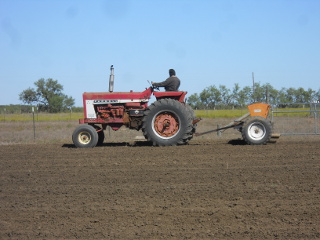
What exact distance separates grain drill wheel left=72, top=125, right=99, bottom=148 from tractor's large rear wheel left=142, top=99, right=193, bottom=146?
1330 millimetres

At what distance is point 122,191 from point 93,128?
17.8 feet

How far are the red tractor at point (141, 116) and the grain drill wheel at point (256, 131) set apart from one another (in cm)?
135

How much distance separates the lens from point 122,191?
655 centimetres

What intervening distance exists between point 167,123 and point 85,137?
7.26ft

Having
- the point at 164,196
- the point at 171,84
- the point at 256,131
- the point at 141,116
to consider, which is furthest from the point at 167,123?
the point at 164,196

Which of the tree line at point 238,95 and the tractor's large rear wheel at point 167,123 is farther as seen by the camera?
the tree line at point 238,95

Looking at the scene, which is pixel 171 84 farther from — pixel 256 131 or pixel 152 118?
pixel 256 131

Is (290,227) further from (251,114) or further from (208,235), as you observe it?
(251,114)

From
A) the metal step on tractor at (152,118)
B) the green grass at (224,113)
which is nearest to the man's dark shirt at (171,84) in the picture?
the metal step on tractor at (152,118)

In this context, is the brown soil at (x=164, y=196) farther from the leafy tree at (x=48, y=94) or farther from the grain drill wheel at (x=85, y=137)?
the leafy tree at (x=48, y=94)

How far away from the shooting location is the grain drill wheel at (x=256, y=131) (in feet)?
37.8

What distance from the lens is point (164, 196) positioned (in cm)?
619

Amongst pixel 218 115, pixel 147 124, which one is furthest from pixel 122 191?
pixel 218 115

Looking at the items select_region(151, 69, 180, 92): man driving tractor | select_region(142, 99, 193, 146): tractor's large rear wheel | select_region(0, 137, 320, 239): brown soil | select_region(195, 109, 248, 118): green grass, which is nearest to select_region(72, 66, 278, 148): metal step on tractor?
select_region(142, 99, 193, 146): tractor's large rear wheel
